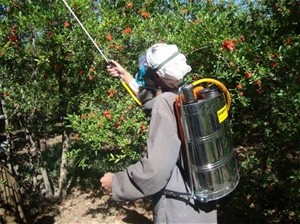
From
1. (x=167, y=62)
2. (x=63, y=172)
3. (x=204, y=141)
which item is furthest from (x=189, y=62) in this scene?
(x=63, y=172)

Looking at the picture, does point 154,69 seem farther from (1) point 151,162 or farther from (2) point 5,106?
(2) point 5,106

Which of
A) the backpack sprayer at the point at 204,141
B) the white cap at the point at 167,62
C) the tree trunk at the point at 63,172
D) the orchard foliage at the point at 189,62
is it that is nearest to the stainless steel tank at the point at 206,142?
the backpack sprayer at the point at 204,141

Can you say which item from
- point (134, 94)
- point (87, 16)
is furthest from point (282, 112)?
point (87, 16)

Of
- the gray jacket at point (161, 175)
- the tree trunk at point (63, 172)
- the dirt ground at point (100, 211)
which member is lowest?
the dirt ground at point (100, 211)

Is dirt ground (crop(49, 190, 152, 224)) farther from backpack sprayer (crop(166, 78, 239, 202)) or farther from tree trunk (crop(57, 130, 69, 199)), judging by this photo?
backpack sprayer (crop(166, 78, 239, 202))

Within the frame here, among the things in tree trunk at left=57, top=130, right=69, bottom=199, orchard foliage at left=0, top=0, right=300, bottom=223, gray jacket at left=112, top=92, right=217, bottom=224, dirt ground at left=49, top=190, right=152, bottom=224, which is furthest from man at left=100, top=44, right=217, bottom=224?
tree trunk at left=57, top=130, right=69, bottom=199

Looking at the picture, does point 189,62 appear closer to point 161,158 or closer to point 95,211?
point 161,158

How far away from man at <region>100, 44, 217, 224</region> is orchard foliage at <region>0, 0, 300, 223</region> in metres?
1.31

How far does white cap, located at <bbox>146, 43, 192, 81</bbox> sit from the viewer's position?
6.17ft

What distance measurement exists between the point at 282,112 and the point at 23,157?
4.44 meters

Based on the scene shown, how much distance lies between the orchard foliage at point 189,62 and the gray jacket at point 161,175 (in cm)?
135

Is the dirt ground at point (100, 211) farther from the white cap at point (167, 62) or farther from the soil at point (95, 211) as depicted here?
the white cap at point (167, 62)

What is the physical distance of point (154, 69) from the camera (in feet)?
6.27

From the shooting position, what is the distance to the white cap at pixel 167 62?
188 centimetres
